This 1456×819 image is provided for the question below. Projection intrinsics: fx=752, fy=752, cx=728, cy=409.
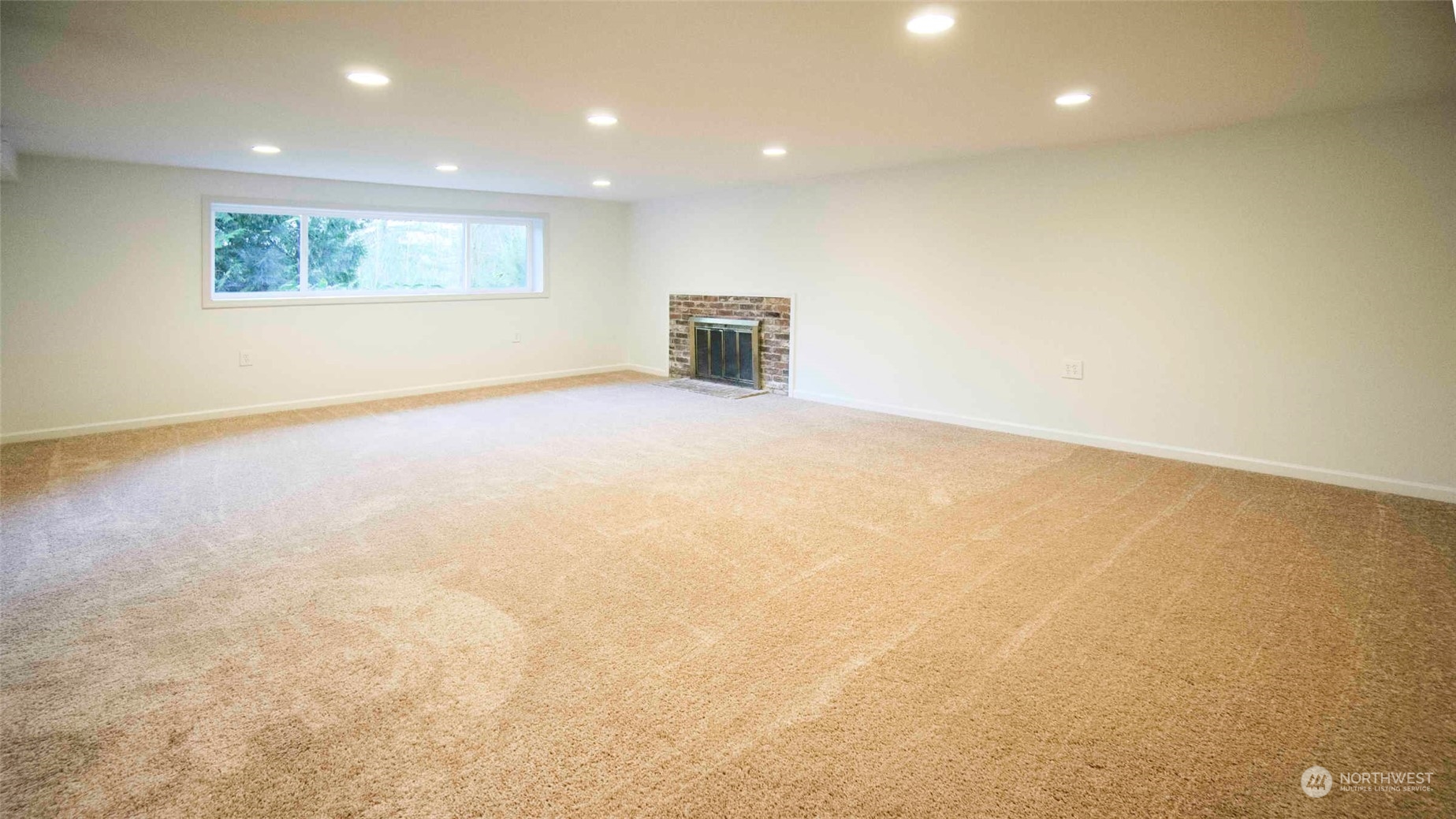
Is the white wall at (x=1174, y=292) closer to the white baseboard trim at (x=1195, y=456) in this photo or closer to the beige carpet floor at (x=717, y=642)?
the white baseboard trim at (x=1195, y=456)

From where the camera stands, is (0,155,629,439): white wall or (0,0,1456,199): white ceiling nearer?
(0,0,1456,199): white ceiling


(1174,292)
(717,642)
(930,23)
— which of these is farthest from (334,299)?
(1174,292)

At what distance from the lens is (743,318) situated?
759cm

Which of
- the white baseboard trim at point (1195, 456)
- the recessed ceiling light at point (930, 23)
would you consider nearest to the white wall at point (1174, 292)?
the white baseboard trim at point (1195, 456)

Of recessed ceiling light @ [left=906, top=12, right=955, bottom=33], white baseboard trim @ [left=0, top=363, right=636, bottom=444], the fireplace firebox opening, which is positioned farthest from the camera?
the fireplace firebox opening

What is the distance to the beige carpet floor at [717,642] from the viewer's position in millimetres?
1772

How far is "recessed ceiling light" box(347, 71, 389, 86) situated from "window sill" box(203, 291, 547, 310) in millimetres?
3697

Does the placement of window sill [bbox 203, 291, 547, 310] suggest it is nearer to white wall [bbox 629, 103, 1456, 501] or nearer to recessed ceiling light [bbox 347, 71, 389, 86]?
white wall [bbox 629, 103, 1456, 501]

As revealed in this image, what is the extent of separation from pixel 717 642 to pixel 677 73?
7.74ft

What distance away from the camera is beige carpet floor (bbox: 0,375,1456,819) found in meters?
1.77

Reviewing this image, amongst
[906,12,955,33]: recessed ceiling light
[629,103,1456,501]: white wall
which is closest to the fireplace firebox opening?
[629,103,1456,501]: white wall

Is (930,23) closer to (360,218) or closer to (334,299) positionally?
(334,299)

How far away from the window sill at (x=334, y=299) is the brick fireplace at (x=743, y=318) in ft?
5.39

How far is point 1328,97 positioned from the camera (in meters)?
3.75
